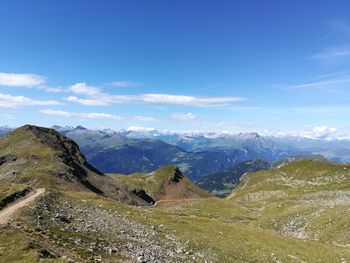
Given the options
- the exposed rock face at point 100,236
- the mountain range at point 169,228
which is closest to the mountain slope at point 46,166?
the mountain range at point 169,228

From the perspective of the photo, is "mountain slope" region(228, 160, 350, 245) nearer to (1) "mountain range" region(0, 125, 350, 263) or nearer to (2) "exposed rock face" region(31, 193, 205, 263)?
(1) "mountain range" region(0, 125, 350, 263)

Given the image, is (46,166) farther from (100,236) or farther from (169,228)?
(100,236)

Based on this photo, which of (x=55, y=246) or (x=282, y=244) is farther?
(x=282, y=244)

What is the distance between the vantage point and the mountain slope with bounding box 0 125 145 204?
117000 millimetres

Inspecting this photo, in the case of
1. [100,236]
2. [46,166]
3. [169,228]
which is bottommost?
[169,228]

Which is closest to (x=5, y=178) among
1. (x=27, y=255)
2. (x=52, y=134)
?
(x=52, y=134)

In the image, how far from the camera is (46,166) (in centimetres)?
12706

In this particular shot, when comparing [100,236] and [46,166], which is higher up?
[100,236]

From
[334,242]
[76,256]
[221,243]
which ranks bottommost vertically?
[334,242]

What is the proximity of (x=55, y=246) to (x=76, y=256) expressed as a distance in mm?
2861

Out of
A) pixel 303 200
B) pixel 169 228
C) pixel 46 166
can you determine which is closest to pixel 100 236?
pixel 169 228

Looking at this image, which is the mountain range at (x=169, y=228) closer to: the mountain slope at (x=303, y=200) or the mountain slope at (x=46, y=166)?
the mountain slope at (x=303, y=200)

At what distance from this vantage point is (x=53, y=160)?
134125mm

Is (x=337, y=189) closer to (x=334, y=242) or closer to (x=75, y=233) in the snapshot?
(x=334, y=242)
